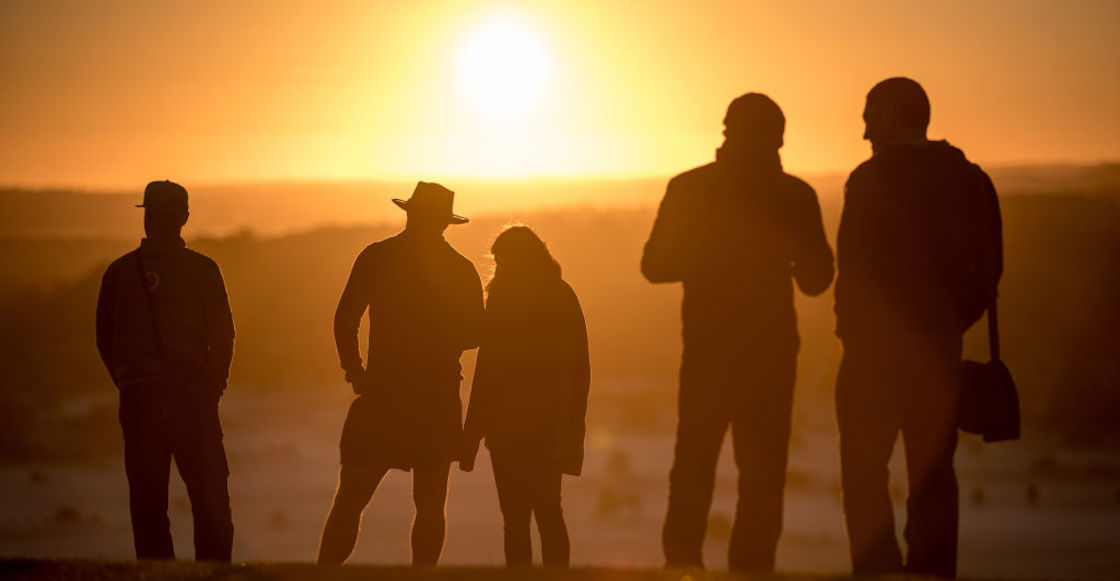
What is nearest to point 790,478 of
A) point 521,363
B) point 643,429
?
point 643,429

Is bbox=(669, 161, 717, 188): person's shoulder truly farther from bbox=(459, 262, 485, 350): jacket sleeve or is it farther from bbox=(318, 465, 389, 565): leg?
bbox=(318, 465, 389, 565): leg

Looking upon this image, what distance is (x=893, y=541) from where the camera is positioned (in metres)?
6.36

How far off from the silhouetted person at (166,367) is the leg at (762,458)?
2646 millimetres

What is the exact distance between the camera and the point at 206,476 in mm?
7266

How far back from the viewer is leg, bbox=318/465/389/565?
7.08 meters

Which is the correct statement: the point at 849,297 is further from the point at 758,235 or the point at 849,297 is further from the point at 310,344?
the point at 310,344

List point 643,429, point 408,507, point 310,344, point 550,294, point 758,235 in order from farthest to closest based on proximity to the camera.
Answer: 1. point 310,344
2. point 643,429
3. point 408,507
4. point 550,294
5. point 758,235

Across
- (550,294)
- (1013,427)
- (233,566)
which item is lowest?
(233,566)

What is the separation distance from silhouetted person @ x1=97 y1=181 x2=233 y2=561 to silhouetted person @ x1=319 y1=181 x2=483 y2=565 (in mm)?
683

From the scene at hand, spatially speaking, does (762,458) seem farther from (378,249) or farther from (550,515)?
(378,249)

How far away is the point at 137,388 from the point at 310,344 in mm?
90347

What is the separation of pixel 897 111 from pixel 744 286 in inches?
40.3

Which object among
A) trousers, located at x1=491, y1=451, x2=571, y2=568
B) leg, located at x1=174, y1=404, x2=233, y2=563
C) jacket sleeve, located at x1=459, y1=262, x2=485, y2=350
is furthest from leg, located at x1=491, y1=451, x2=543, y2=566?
leg, located at x1=174, y1=404, x2=233, y2=563

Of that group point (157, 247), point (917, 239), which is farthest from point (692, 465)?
point (157, 247)
